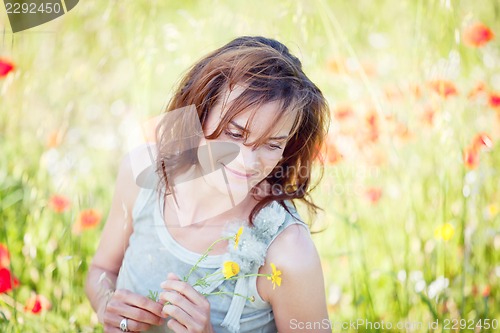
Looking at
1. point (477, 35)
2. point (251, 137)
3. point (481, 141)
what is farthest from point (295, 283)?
point (477, 35)

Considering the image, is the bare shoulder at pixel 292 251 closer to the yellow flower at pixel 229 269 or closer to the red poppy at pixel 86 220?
the yellow flower at pixel 229 269

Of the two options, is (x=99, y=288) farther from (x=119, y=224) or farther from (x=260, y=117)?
(x=260, y=117)

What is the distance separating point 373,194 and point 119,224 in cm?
57

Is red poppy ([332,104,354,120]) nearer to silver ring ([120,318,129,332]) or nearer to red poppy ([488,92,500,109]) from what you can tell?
red poppy ([488,92,500,109])

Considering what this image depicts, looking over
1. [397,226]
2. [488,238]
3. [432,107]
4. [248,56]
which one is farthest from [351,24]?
[248,56]

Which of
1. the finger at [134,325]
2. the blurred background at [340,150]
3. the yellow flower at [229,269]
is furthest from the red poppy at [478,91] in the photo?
the finger at [134,325]

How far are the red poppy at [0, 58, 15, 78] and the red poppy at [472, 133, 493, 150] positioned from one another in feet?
3.25

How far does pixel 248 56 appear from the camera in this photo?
38.2 inches

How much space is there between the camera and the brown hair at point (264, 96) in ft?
3.14

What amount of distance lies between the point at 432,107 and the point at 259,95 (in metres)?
0.59

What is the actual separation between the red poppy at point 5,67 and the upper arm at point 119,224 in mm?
361

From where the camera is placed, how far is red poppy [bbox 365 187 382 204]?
4.45 feet

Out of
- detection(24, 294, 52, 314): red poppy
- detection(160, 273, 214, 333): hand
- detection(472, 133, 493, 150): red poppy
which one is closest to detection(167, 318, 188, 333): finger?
detection(160, 273, 214, 333): hand

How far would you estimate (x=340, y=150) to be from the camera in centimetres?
142
